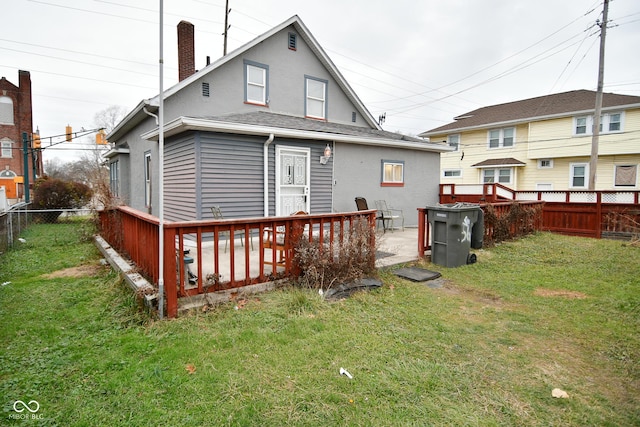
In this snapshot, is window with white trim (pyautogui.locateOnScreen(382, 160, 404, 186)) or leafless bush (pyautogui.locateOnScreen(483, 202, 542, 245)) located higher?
window with white trim (pyautogui.locateOnScreen(382, 160, 404, 186))

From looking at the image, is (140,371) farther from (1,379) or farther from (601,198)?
(601,198)

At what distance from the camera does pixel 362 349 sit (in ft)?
9.95

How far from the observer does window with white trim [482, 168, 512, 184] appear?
69.7ft

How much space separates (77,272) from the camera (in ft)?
18.7

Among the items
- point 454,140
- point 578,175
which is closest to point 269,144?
point 578,175

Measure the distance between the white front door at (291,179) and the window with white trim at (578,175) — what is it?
698 inches

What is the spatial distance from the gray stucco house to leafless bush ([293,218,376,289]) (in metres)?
3.99

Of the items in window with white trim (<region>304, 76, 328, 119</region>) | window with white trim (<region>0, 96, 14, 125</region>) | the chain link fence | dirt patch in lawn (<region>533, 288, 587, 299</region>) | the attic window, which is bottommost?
dirt patch in lawn (<region>533, 288, 587, 299</region>)

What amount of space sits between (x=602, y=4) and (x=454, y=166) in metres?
11.3

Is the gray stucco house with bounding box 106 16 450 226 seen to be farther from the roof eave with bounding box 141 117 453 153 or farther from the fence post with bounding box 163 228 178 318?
the fence post with bounding box 163 228 178 318

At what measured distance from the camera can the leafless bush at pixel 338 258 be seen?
14.9ft

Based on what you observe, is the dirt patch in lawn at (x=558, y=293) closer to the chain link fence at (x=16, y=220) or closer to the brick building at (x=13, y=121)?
the chain link fence at (x=16, y=220)

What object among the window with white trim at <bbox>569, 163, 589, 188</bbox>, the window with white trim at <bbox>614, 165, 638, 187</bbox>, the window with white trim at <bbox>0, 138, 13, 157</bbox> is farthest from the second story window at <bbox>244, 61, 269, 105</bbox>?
the window with white trim at <bbox>0, 138, 13, 157</bbox>

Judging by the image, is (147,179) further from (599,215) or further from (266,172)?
(599,215)
